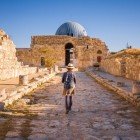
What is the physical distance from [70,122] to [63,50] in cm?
4761

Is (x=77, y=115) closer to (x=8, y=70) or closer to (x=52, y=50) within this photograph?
(x=8, y=70)

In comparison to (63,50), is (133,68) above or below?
below

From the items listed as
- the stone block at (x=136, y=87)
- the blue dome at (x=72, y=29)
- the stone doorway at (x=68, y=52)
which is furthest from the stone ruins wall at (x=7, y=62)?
the blue dome at (x=72, y=29)

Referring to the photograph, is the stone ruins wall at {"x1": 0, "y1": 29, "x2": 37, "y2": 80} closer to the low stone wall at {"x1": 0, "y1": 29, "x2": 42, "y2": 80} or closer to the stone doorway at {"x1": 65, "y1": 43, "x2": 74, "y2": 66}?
the low stone wall at {"x1": 0, "y1": 29, "x2": 42, "y2": 80}

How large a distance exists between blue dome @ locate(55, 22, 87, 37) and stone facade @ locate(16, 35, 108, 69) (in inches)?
175

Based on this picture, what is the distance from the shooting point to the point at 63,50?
54969 mm

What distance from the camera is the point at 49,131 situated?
6.70 meters

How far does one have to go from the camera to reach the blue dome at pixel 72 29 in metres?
59.5

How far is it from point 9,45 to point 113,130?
2157 centimetres

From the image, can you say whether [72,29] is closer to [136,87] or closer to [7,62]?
[7,62]

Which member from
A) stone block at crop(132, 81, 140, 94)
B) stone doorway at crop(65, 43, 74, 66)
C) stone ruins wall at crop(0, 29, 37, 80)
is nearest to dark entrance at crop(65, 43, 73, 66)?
stone doorway at crop(65, 43, 74, 66)

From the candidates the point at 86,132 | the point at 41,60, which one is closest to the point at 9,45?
the point at 86,132

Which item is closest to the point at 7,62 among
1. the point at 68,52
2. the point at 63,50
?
the point at 63,50

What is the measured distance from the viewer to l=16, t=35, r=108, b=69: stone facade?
54.3m
